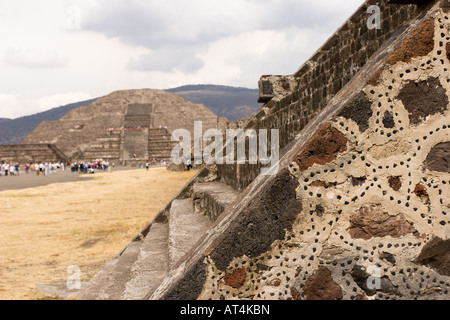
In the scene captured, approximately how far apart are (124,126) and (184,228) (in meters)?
53.1

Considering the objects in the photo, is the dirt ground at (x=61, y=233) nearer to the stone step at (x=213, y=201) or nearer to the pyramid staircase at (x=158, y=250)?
the pyramid staircase at (x=158, y=250)

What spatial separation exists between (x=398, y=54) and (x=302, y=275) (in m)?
1.17

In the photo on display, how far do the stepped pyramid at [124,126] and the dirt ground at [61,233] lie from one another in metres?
33.0

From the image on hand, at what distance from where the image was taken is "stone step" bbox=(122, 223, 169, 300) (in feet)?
10.5

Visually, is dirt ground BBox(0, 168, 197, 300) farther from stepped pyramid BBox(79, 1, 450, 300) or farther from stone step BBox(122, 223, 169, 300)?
stepped pyramid BBox(79, 1, 450, 300)

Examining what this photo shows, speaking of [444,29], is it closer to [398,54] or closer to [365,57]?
[398,54]

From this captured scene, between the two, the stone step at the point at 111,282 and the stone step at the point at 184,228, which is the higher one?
the stone step at the point at 184,228

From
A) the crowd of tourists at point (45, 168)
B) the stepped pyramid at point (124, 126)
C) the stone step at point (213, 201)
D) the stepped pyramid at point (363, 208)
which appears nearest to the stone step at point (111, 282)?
the stone step at point (213, 201)

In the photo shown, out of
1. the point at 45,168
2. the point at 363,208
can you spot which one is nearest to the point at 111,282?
the point at 363,208

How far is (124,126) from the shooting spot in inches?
2199

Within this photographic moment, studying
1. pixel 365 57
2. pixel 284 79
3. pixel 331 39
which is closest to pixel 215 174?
pixel 284 79

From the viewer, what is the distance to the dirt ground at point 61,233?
539 centimetres

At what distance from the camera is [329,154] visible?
220 centimetres

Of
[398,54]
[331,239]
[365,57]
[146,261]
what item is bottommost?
[146,261]
